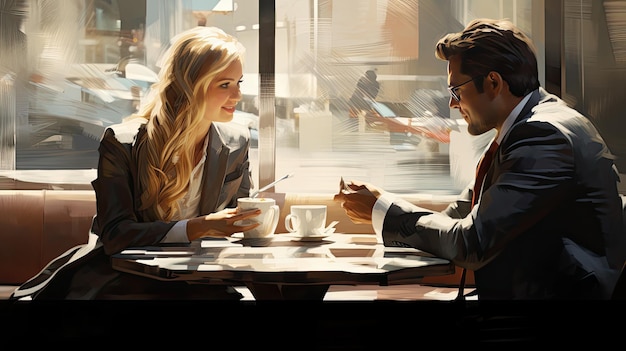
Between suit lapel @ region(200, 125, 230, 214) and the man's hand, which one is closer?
the man's hand

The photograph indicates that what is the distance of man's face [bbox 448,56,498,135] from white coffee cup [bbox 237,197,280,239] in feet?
Answer: 2.35

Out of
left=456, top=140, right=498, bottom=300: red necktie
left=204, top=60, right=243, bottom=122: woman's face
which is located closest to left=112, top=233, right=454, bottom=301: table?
left=456, top=140, right=498, bottom=300: red necktie

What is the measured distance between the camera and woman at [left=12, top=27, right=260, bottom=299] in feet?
6.42

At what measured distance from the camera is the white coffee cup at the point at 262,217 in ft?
6.31

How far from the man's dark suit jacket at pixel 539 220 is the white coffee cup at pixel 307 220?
213 millimetres

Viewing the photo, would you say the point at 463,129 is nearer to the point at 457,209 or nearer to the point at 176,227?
the point at 457,209

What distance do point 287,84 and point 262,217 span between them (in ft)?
1.97

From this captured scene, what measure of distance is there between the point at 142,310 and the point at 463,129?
4.40 feet

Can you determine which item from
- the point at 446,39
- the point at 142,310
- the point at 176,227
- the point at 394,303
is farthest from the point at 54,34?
the point at 394,303

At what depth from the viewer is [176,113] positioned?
209cm

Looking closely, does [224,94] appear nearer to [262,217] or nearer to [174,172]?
[174,172]

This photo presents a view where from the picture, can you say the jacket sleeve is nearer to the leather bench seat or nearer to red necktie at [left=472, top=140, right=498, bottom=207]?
the leather bench seat

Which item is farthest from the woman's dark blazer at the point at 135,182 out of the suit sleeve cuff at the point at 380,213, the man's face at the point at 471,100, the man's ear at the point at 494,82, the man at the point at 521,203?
the man's ear at the point at 494,82

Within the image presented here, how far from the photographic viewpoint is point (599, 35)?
7.29ft
